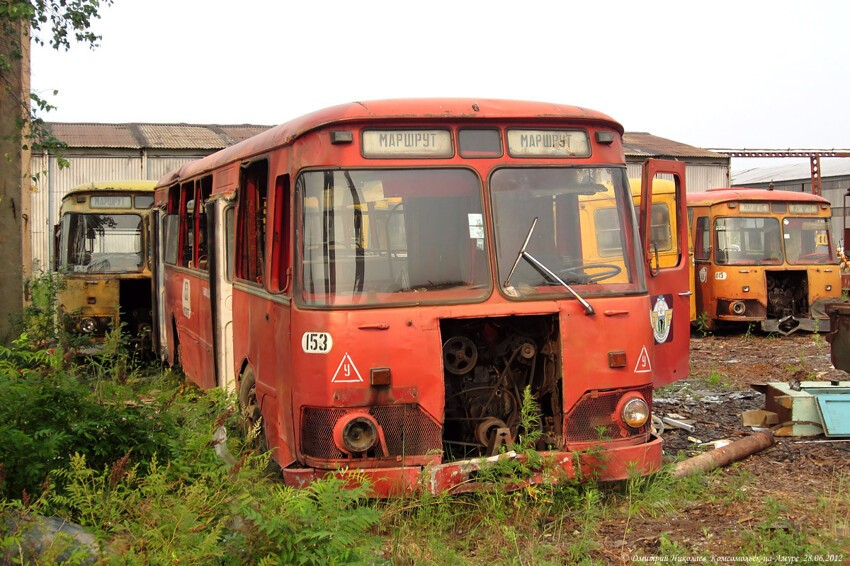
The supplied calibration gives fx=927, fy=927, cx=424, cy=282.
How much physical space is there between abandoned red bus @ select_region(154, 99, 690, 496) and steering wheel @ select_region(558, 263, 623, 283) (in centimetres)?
1

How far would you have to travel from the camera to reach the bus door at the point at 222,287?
820 cm

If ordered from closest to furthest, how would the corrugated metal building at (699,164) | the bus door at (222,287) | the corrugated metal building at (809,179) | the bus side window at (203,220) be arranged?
the bus door at (222,287)
the bus side window at (203,220)
the corrugated metal building at (699,164)
the corrugated metal building at (809,179)

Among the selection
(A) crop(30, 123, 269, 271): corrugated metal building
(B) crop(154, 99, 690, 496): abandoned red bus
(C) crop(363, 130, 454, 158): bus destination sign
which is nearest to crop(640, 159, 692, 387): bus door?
(B) crop(154, 99, 690, 496): abandoned red bus

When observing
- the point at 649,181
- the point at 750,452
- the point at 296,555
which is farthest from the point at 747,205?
the point at 296,555

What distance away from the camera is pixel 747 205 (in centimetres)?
1731

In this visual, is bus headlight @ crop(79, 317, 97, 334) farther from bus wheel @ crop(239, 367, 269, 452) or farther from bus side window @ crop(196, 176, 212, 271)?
bus wheel @ crop(239, 367, 269, 452)

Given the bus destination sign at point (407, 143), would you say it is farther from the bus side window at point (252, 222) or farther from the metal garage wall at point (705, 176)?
the metal garage wall at point (705, 176)

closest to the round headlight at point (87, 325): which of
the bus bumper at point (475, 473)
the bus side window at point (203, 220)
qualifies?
the bus side window at point (203, 220)

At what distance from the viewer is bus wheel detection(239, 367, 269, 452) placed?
22.6 feet

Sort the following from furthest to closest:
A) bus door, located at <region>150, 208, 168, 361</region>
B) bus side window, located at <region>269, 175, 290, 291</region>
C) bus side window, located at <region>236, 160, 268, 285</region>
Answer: bus door, located at <region>150, 208, 168, 361</region> < bus side window, located at <region>236, 160, 268, 285</region> < bus side window, located at <region>269, 175, 290, 291</region>

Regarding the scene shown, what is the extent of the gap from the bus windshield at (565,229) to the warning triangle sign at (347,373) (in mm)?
1068

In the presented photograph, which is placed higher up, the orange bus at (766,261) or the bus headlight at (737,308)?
the orange bus at (766,261)

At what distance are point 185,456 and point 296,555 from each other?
5.98 feet

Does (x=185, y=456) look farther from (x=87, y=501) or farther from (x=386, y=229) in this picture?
(x=386, y=229)
